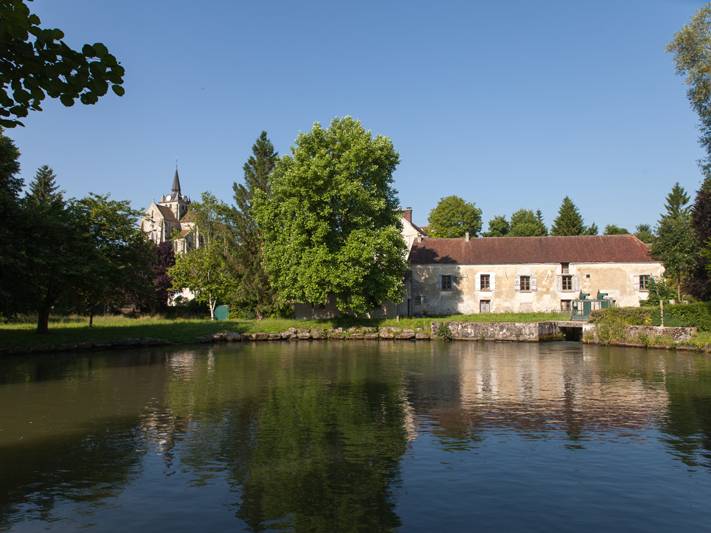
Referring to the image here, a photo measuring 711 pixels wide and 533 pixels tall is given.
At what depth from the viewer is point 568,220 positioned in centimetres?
7525

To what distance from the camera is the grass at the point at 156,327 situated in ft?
113

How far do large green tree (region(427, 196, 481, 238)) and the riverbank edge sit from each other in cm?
3789

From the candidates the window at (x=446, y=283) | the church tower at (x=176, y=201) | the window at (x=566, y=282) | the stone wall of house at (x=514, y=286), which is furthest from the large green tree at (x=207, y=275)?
the church tower at (x=176, y=201)

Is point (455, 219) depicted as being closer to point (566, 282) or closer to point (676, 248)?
point (566, 282)

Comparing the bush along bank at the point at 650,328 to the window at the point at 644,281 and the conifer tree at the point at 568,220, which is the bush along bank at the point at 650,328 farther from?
the conifer tree at the point at 568,220

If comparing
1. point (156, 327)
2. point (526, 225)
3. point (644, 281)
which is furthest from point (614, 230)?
point (156, 327)

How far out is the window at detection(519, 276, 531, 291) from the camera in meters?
49.0

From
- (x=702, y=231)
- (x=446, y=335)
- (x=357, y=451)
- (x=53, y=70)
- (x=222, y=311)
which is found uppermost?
(x=702, y=231)

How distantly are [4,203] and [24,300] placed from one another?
5225mm

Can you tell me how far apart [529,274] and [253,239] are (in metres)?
24.1

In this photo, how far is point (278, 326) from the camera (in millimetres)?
43094

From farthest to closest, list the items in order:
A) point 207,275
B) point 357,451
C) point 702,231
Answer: point 207,275
point 702,231
point 357,451

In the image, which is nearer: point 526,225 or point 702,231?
point 702,231

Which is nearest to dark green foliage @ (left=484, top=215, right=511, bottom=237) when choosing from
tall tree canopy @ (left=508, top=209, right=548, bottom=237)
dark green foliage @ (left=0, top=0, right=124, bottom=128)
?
tall tree canopy @ (left=508, top=209, right=548, bottom=237)
